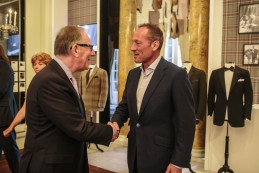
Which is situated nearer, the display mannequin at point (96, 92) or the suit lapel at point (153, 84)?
the suit lapel at point (153, 84)

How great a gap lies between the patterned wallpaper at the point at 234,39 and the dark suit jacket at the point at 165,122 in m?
2.06

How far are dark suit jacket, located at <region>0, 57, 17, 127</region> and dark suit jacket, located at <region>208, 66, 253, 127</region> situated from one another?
91.8 inches

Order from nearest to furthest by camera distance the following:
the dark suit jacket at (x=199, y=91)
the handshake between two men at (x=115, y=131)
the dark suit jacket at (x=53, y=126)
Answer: the dark suit jacket at (x=53, y=126), the handshake between two men at (x=115, y=131), the dark suit jacket at (x=199, y=91)

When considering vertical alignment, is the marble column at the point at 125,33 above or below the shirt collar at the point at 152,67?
above

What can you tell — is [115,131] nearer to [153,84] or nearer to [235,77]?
[153,84]

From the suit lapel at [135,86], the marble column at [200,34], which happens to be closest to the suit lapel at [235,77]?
the marble column at [200,34]

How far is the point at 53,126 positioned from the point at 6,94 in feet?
6.29

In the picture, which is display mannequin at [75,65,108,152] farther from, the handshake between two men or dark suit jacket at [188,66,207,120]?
the handshake between two men

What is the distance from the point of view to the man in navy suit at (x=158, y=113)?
172 centimetres

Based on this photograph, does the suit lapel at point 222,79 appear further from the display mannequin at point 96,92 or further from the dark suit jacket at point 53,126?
the dark suit jacket at point 53,126

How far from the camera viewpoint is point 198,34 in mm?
4012

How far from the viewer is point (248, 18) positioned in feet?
11.5

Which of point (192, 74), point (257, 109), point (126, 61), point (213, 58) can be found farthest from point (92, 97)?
point (257, 109)

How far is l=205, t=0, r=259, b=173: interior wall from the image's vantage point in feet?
11.4
